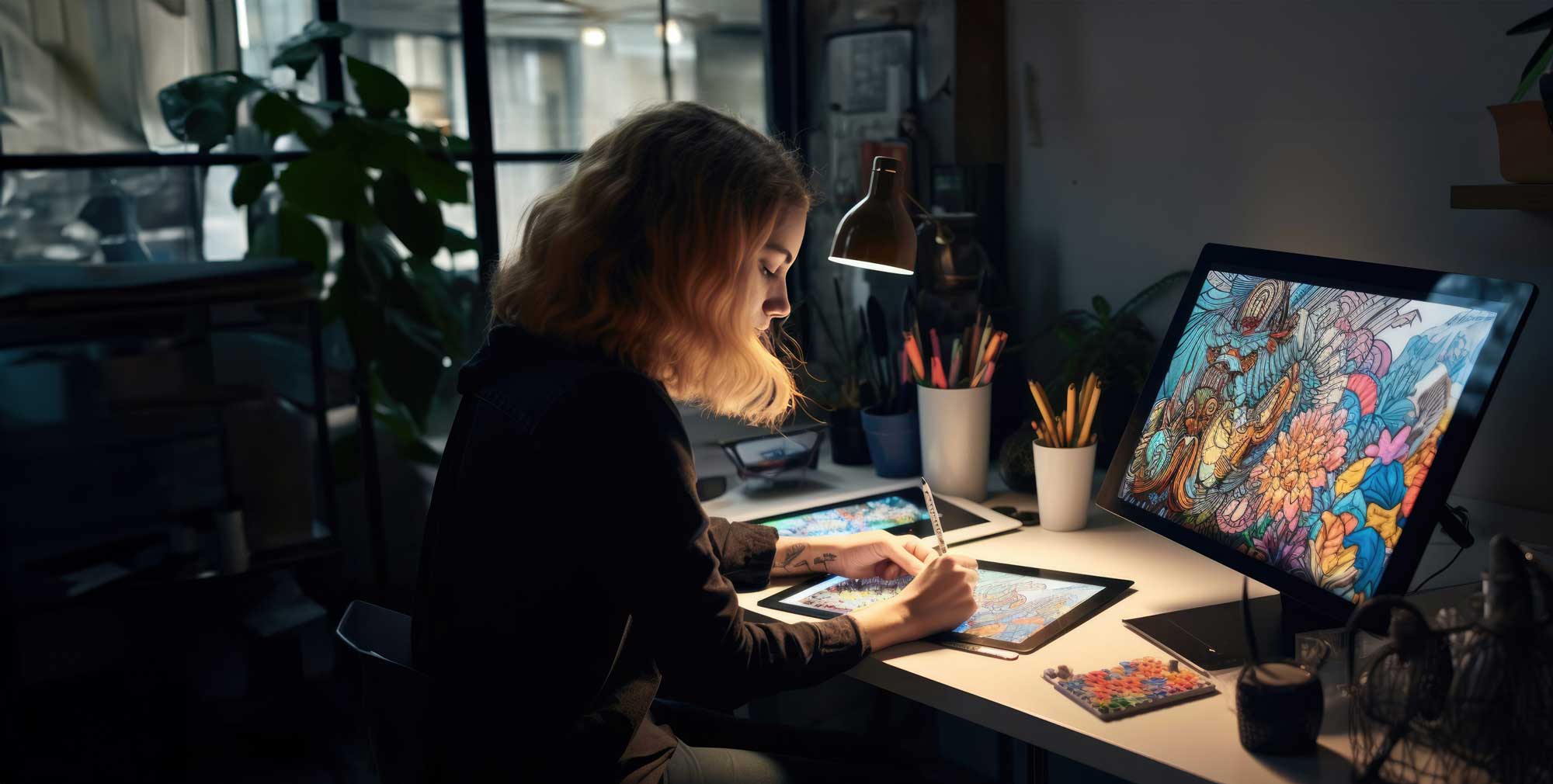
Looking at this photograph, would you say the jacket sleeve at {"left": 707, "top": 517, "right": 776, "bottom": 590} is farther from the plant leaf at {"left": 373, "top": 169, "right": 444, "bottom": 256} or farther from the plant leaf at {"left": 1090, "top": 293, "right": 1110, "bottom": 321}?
the plant leaf at {"left": 373, "top": 169, "right": 444, "bottom": 256}

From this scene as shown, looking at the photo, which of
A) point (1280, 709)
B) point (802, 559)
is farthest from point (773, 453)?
point (1280, 709)

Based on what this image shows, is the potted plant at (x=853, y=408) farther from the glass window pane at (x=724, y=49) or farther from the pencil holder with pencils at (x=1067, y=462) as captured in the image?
the glass window pane at (x=724, y=49)

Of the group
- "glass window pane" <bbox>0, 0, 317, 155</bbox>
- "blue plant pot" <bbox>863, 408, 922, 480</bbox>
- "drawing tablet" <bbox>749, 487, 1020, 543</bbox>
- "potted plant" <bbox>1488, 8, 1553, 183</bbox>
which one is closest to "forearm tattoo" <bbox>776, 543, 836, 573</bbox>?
"drawing tablet" <bbox>749, 487, 1020, 543</bbox>

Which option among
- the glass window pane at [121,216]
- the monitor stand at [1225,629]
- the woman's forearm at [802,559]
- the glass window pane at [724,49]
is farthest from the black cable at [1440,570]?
the glass window pane at [121,216]

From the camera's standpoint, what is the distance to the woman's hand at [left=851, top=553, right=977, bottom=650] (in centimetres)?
114

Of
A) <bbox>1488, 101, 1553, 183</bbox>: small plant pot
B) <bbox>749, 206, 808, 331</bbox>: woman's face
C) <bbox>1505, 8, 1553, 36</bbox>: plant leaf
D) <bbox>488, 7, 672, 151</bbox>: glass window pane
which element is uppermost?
<bbox>488, 7, 672, 151</bbox>: glass window pane

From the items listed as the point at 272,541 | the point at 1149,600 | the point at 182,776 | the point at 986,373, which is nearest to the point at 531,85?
the point at 272,541

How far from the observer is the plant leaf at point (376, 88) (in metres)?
2.07

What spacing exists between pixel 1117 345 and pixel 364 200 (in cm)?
135

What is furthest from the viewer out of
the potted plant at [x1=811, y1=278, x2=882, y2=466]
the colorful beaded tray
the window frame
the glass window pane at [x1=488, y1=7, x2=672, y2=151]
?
the glass window pane at [x1=488, y1=7, x2=672, y2=151]

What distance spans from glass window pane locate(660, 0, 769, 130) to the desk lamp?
3.28ft

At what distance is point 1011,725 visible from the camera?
1.00 meters

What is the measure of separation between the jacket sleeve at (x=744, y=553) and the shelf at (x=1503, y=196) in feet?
2.91

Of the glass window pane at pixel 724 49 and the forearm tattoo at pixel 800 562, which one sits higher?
the glass window pane at pixel 724 49
